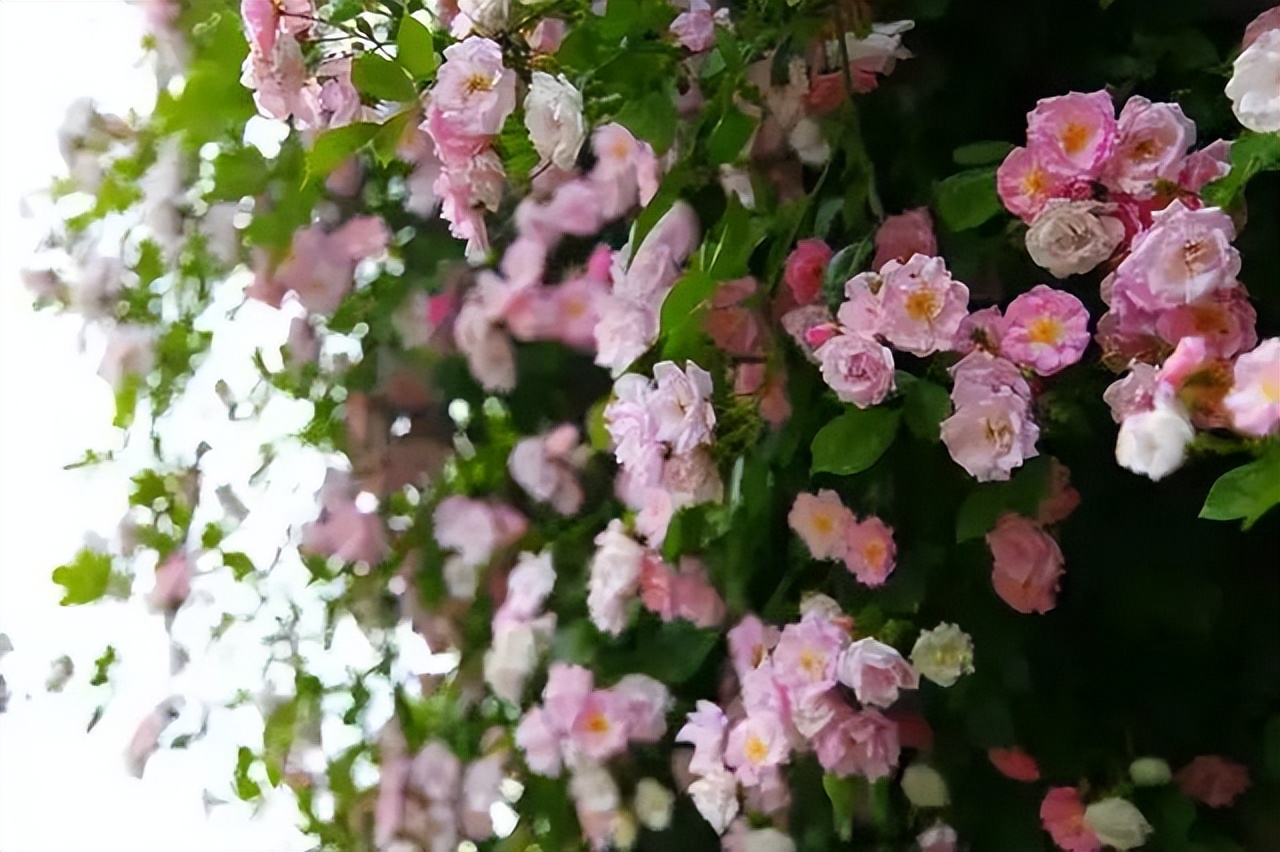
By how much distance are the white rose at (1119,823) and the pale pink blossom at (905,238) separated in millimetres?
305

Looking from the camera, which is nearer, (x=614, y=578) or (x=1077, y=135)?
(x=1077, y=135)

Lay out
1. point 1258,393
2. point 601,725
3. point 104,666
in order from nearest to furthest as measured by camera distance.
→ point 1258,393
point 601,725
point 104,666

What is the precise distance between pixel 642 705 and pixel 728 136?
350 mm

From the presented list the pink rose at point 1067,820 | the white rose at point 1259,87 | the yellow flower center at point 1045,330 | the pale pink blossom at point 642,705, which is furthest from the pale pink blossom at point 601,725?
the white rose at point 1259,87

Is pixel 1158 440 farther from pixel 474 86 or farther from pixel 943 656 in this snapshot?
pixel 474 86

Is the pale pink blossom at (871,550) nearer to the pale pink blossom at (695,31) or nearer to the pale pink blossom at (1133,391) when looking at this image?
the pale pink blossom at (1133,391)

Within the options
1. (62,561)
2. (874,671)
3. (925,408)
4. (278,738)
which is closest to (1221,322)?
(925,408)

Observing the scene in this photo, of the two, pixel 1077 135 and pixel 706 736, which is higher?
pixel 1077 135

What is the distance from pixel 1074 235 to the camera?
1.93 ft

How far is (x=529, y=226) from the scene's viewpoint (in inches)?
33.8

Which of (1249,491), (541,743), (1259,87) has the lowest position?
(541,743)

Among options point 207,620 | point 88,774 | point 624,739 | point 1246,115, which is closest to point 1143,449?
point 1246,115

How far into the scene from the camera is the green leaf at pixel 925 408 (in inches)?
24.1

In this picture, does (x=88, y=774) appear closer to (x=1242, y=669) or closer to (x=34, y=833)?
(x=34, y=833)
